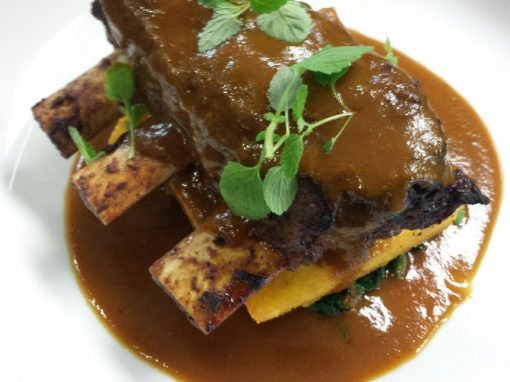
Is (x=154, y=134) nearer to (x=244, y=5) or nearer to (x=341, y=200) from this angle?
(x=244, y=5)

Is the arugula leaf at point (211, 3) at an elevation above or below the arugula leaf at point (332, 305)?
above

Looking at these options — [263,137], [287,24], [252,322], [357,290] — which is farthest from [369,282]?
[287,24]

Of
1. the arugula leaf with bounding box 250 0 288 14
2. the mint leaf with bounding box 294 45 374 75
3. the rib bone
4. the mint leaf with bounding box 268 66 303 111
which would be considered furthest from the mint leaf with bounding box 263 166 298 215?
the rib bone

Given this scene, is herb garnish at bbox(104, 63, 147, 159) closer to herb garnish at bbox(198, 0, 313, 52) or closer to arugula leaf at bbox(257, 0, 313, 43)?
herb garnish at bbox(198, 0, 313, 52)

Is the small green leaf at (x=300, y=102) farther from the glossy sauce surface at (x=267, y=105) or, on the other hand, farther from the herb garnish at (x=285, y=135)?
the glossy sauce surface at (x=267, y=105)

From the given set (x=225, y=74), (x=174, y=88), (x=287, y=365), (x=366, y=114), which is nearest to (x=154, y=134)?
(x=174, y=88)

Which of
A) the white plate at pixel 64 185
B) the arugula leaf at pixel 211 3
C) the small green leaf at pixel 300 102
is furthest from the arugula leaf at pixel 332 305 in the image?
the arugula leaf at pixel 211 3
